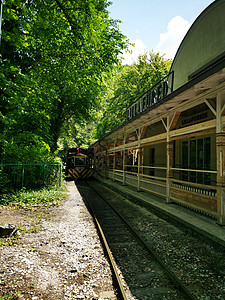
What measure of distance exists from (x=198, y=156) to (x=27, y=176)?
9.08 meters

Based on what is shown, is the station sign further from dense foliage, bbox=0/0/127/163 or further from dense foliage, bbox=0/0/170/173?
dense foliage, bbox=0/0/127/163

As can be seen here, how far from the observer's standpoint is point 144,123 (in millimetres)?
9648

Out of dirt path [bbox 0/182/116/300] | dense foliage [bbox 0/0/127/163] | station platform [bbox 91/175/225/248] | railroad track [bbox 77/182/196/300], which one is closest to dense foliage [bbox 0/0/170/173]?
dense foliage [bbox 0/0/127/163]

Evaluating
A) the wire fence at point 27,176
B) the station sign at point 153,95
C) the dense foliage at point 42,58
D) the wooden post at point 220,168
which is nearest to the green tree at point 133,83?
the station sign at point 153,95

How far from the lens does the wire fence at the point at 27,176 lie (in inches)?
388

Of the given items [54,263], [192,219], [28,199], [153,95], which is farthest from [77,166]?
[54,263]

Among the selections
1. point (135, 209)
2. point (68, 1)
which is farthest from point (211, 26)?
point (135, 209)

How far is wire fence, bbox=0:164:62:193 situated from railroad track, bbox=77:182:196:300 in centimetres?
636

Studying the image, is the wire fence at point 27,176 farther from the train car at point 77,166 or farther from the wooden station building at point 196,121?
the train car at point 77,166

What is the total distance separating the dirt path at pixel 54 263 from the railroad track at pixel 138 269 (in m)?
0.27

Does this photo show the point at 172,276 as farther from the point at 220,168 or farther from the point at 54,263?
the point at 220,168

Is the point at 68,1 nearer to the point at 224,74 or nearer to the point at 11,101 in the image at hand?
the point at 11,101

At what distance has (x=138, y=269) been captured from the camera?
3748 mm

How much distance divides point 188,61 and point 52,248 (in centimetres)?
1102
